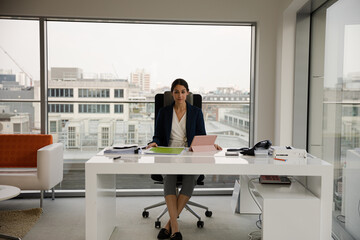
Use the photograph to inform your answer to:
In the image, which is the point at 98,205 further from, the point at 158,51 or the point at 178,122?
the point at 158,51

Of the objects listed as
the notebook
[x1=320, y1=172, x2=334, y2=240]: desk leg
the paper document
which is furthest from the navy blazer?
[x1=320, y1=172, x2=334, y2=240]: desk leg

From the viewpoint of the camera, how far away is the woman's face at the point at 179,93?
3456mm

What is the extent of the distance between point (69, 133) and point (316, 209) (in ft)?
10.1

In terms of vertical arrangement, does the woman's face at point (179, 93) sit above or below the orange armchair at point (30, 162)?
above

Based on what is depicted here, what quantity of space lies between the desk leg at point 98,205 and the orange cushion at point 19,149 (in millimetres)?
1576

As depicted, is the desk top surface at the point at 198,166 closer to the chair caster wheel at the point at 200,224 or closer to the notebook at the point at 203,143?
the notebook at the point at 203,143

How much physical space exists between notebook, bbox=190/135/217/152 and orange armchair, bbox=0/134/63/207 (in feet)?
5.45

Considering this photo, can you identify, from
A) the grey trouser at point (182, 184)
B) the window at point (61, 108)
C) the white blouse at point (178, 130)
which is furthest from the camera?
the window at point (61, 108)

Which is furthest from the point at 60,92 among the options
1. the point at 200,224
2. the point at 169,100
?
the point at 200,224

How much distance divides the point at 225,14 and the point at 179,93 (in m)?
1.46

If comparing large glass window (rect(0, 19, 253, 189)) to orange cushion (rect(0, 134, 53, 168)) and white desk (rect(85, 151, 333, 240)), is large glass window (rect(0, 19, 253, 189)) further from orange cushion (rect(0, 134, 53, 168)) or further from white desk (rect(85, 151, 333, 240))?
white desk (rect(85, 151, 333, 240))

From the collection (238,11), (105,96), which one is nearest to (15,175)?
Answer: (105,96)

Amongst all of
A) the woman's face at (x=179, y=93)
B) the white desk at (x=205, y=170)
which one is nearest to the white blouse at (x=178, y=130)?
the woman's face at (x=179, y=93)

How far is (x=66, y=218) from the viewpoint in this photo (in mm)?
3713
